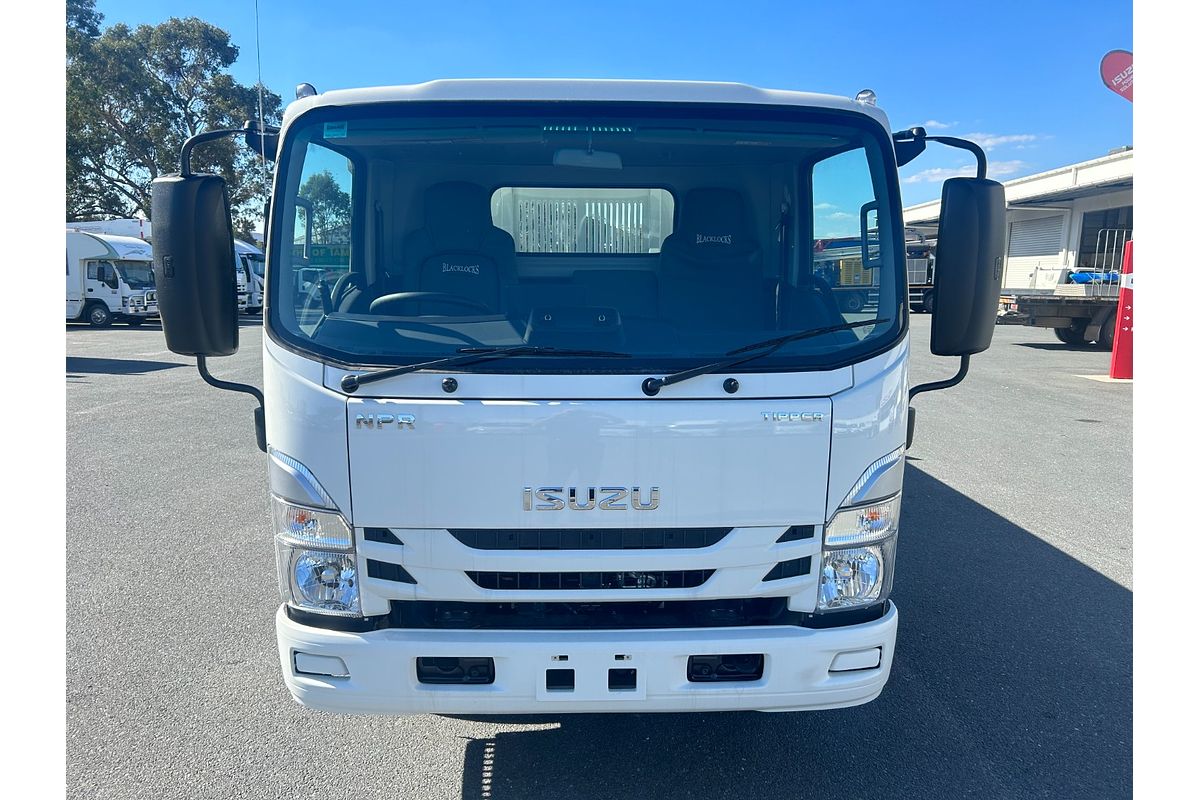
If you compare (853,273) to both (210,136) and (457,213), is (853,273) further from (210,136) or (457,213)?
(210,136)

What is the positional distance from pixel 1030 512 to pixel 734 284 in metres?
4.31

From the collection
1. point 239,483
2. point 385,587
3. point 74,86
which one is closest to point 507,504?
point 385,587

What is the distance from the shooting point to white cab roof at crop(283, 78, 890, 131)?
247 cm

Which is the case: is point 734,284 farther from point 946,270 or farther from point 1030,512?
point 1030,512

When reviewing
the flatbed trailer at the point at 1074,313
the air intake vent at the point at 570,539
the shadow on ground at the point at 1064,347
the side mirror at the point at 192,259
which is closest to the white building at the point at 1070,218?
the shadow on ground at the point at 1064,347

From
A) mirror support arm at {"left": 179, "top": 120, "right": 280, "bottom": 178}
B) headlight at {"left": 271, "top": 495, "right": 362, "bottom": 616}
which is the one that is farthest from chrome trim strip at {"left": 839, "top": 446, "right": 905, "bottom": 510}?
mirror support arm at {"left": 179, "top": 120, "right": 280, "bottom": 178}

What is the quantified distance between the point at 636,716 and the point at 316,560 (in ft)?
4.81

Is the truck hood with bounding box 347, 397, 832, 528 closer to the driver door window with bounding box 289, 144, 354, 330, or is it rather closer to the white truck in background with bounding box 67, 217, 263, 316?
the driver door window with bounding box 289, 144, 354, 330

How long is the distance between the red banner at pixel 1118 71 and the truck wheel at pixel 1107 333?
870cm

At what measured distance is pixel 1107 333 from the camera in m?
17.2

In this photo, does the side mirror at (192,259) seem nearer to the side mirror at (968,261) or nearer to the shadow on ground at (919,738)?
the shadow on ground at (919,738)

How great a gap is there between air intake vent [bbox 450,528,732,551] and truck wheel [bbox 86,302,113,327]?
2505 cm

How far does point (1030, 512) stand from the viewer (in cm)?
585

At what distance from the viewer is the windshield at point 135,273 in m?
22.9
